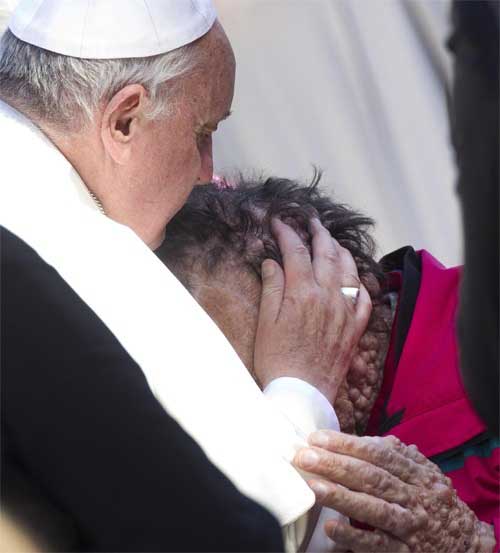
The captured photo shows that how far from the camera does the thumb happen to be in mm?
2271

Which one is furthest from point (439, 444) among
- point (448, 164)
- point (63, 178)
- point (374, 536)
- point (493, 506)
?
point (448, 164)

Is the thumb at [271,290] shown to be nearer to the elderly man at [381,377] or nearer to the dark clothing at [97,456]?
the elderly man at [381,377]

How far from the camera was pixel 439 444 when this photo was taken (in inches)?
82.7

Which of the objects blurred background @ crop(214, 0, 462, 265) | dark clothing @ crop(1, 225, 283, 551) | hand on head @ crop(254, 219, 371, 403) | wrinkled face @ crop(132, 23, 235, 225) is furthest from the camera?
blurred background @ crop(214, 0, 462, 265)

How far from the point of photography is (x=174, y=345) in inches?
67.3

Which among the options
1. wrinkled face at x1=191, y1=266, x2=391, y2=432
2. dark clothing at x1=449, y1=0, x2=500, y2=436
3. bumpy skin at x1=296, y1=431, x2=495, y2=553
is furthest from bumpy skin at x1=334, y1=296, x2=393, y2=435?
dark clothing at x1=449, y1=0, x2=500, y2=436


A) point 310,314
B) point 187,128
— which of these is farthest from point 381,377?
point 187,128

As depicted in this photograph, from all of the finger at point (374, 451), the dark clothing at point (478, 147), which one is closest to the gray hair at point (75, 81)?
the finger at point (374, 451)

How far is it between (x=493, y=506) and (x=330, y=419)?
1.14 feet

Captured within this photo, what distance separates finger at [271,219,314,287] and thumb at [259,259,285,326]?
0.7 inches

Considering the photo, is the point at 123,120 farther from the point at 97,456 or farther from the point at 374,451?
the point at 97,456

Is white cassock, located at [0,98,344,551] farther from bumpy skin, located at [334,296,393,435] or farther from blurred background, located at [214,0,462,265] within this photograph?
blurred background, located at [214,0,462,265]

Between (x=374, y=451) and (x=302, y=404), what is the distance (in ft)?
0.51

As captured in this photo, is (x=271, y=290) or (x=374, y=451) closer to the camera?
(x=374, y=451)
